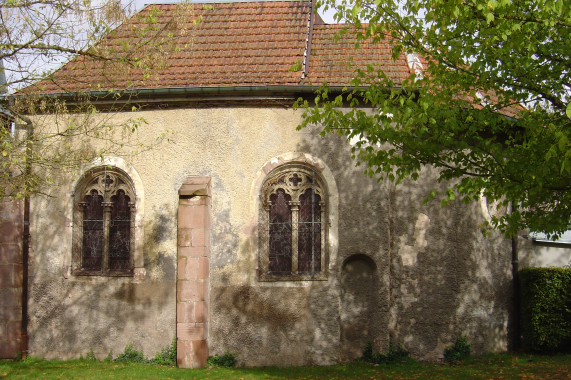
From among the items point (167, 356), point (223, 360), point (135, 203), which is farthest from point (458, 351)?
point (135, 203)

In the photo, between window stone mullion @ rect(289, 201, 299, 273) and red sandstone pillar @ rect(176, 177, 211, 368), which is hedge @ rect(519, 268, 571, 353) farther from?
red sandstone pillar @ rect(176, 177, 211, 368)

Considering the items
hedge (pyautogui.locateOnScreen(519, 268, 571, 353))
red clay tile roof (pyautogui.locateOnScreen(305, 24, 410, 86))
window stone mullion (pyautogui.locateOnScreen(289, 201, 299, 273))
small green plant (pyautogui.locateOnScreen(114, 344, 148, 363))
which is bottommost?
small green plant (pyautogui.locateOnScreen(114, 344, 148, 363))

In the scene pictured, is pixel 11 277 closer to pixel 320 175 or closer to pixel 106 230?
pixel 106 230

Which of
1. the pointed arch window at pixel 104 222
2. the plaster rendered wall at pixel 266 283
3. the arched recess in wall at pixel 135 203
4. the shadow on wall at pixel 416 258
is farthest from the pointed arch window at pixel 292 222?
the pointed arch window at pixel 104 222

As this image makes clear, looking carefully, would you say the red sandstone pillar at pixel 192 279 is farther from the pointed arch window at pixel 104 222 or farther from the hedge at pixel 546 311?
the hedge at pixel 546 311

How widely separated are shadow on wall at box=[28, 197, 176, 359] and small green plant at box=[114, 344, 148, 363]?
107 millimetres

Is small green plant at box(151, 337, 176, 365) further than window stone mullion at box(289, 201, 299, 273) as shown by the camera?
No

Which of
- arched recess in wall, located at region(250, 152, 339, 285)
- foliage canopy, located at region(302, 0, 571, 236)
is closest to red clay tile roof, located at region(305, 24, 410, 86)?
arched recess in wall, located at region(250, 152, 339, 285)

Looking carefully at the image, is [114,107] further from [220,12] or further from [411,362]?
[411,362]

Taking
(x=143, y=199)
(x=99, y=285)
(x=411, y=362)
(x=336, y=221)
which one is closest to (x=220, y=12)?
(x=143, y=199)

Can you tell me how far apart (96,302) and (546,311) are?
8.47 m

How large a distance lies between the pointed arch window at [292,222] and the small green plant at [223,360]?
1605 mm

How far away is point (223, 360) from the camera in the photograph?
32.8 ft

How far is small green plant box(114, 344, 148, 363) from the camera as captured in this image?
10172mm
